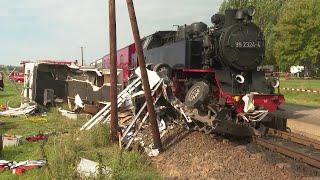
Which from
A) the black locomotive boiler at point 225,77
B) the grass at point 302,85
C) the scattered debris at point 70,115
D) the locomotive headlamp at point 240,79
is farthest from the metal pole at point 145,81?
the grass at point 302,85

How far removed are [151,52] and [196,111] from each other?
484cm

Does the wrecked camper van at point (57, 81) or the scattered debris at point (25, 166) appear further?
the wrecked camper van at point (57, 81)

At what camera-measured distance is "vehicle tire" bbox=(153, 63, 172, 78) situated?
13.9m

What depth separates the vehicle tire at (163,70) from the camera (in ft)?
45.6

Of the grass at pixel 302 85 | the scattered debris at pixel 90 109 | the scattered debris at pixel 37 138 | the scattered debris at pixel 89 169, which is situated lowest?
the grass at pixel 302 85

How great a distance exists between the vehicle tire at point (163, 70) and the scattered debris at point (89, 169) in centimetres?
444

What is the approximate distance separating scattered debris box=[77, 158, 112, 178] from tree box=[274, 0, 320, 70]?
168 ft

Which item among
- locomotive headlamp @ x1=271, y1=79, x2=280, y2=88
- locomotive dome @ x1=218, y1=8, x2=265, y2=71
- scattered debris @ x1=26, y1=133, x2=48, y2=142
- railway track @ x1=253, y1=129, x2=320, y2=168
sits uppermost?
locomotive dome @ x1=218, y1=8, x2=265, y2=71

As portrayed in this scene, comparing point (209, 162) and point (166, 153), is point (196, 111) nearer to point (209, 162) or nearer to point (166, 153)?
point (166, 153)

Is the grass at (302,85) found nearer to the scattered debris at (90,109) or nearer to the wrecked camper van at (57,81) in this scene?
the wrecked camper van at (57,81)

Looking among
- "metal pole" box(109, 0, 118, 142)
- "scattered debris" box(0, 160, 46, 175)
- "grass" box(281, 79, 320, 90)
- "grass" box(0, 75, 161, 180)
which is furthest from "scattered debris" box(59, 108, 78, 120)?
"grass" box(281, 79, 320, 90)

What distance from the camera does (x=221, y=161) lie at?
396 inches

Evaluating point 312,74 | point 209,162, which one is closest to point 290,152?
point 209,162

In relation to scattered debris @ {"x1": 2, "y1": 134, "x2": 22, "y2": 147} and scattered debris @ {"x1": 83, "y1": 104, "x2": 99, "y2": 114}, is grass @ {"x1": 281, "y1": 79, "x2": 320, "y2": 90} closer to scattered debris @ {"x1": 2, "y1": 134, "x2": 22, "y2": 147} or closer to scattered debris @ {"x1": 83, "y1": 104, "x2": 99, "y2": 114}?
scattered debris @ {"x1": 83, "y1": 104, "x2": 99, "y2": 114}
